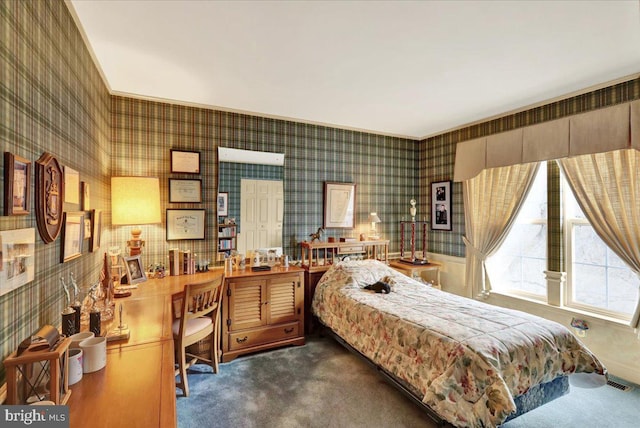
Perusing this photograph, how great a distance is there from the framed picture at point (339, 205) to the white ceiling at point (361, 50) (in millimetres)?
1160

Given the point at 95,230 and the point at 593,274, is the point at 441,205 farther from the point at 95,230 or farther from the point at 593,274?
the point at 95,230

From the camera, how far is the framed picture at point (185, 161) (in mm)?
3246

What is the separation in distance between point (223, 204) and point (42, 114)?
81.3 inches

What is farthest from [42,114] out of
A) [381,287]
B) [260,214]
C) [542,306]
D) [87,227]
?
[542,306]

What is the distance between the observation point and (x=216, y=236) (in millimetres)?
3479

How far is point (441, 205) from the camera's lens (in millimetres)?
4402

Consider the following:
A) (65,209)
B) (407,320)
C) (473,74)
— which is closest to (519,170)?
(473,74)

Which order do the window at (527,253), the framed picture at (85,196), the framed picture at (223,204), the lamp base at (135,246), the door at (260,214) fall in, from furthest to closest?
the door at (260,214) < the framed picture at (223,204) < the window at (527,253) < the lamp base at (135,246) < the framed picture at (85,196)

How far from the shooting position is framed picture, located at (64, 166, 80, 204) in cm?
175

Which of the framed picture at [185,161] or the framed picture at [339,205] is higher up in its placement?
the framed picture at [185,161]

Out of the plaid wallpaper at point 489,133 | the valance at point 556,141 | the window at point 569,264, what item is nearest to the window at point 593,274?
the window at point 569,264

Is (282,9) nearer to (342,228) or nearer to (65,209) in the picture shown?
(65,209)

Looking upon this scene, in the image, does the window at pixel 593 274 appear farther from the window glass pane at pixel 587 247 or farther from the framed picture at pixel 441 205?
the framed picture at pixel 441 205

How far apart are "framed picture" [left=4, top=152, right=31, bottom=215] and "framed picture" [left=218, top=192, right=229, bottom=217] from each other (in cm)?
216
